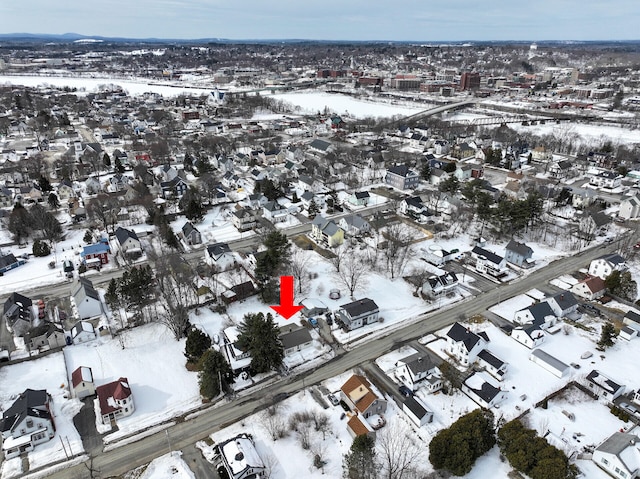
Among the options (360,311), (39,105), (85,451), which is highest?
(39,105)

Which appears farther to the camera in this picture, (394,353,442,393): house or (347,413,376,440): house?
(394,353,442,393): house

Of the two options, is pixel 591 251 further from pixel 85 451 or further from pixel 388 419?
pixel 85 451

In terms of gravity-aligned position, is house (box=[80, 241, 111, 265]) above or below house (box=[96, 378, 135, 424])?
above

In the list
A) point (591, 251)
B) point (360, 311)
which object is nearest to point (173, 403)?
point (360, 311)

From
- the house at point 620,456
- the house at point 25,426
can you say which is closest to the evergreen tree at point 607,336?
the house at point 620,456

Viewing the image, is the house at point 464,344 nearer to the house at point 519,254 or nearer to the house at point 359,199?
the house at point 519,254

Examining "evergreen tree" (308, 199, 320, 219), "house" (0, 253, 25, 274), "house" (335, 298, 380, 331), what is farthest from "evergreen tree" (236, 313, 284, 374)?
"house" (0, 253, 25, 274)

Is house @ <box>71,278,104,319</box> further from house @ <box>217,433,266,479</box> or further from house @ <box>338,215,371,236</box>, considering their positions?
house @ <box>338,215,371,236</box>
